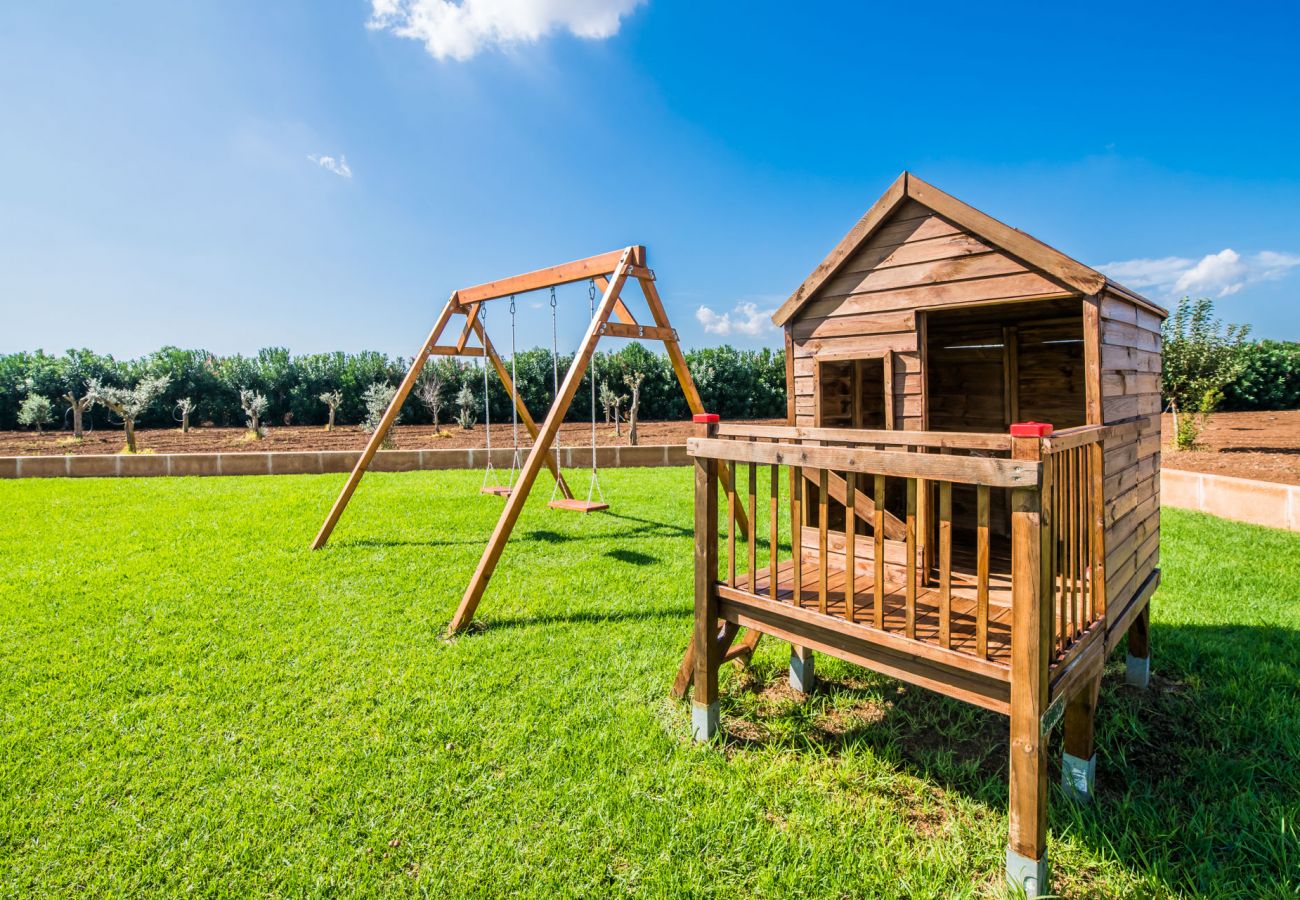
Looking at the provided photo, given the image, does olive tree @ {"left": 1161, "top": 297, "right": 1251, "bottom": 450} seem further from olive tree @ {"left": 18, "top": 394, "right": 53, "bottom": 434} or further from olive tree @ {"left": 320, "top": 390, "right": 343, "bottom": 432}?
olive tree @ {"left": 18, "top": 394, "right": 53, "bottom": 434}

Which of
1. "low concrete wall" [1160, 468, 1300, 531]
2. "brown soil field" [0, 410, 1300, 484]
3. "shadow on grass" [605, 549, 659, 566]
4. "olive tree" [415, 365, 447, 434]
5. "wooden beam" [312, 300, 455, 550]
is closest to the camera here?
"shadow on grass" [605, 549, 659, 566]

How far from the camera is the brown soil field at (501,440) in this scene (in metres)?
9.74

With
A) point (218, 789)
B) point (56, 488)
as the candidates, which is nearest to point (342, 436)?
point (56, 488)

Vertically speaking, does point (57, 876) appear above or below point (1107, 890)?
above

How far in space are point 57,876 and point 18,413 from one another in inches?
803

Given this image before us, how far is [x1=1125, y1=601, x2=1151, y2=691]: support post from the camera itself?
11.9 ft

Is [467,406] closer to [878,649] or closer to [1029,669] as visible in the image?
[878,649]

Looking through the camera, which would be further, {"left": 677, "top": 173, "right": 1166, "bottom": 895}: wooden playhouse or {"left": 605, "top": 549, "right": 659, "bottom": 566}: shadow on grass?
{"left": 605, "top": 549, "right": 659, "bottom": 566}: shadow on grass

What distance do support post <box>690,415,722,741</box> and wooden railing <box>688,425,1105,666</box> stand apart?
7 centimetres

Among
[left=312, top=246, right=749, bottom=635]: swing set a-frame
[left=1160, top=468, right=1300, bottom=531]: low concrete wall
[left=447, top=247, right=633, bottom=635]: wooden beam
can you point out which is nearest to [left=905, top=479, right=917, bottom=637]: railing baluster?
[left=312, top=246, right=749, bottom=635]: swing set a-frame

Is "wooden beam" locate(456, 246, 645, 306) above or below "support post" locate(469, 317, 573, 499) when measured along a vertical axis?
above

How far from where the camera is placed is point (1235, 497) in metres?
7.41

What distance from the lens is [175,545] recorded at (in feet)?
20.7

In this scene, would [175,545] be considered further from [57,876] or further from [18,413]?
[18,413]
